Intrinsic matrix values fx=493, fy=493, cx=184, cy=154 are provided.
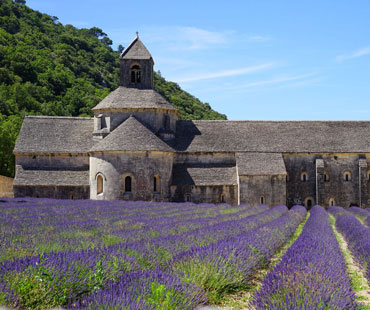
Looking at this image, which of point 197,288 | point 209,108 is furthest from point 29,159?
point 209,108

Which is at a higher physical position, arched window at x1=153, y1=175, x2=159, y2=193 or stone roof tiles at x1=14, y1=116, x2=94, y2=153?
stone roof tiles at x1=14, y1=116, x2=94, y2=153

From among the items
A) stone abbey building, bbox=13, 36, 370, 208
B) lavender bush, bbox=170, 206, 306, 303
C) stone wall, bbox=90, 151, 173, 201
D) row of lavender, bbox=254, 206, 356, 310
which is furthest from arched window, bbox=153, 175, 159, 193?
row of lavender, bbox=254, 206, 356, 310

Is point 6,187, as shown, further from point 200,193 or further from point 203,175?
point 203,175

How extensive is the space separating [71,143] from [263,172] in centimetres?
1521

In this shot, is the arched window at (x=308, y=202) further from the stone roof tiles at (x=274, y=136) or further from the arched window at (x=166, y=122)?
the arched window at (x=166, y=122)

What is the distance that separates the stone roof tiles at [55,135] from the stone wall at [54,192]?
301 cm

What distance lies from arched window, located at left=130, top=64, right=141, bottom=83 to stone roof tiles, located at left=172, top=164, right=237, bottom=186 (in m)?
8.45

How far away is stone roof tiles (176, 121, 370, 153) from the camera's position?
3894 cm

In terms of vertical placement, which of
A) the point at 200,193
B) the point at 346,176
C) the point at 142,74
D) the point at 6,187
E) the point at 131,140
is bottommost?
the point at 200,193

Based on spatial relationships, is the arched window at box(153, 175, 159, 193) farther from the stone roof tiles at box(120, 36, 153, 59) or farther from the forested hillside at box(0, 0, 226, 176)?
the forested hillside at box(0, 0, 226, 176)

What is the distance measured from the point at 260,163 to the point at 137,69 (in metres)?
13.2

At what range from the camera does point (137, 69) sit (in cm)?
4147

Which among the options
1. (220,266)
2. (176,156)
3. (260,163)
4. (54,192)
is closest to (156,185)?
(176,156)

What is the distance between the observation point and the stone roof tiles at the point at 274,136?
38.9 metres
